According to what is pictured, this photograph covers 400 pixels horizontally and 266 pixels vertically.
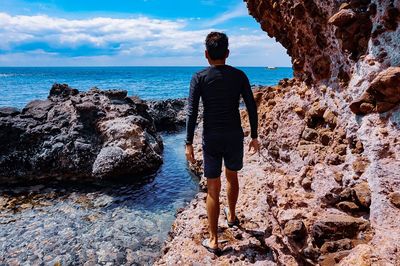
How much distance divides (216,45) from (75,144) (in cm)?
876

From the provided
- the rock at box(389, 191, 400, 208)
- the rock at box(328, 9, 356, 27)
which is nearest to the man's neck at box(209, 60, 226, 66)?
the rock at box(328, 9, 356, 27)

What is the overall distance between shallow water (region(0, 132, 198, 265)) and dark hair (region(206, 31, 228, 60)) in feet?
12.9

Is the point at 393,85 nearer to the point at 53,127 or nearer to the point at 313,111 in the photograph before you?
the point at 313,111

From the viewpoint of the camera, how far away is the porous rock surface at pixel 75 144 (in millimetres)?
11156

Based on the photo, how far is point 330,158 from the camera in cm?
436

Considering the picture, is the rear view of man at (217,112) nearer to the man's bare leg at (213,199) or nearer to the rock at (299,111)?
the man's bare leg at (213,199)

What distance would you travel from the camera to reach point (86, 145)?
11758 mm

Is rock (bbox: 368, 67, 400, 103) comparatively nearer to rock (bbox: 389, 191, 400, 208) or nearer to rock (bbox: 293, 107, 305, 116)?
rock (bbox: 389, 191, 400, 208)

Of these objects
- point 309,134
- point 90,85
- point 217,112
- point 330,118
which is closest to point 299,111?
point 309,134

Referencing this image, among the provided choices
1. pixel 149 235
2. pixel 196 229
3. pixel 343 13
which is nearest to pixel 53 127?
pixel 149 235

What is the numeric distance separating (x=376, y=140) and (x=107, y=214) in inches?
256

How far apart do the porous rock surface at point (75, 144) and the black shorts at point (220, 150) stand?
678 cm

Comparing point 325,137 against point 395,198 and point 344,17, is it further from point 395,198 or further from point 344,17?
point 395,198

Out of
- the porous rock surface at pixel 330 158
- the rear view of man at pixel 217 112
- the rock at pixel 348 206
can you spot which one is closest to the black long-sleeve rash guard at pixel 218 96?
the rear view of man at pixel 217 112
